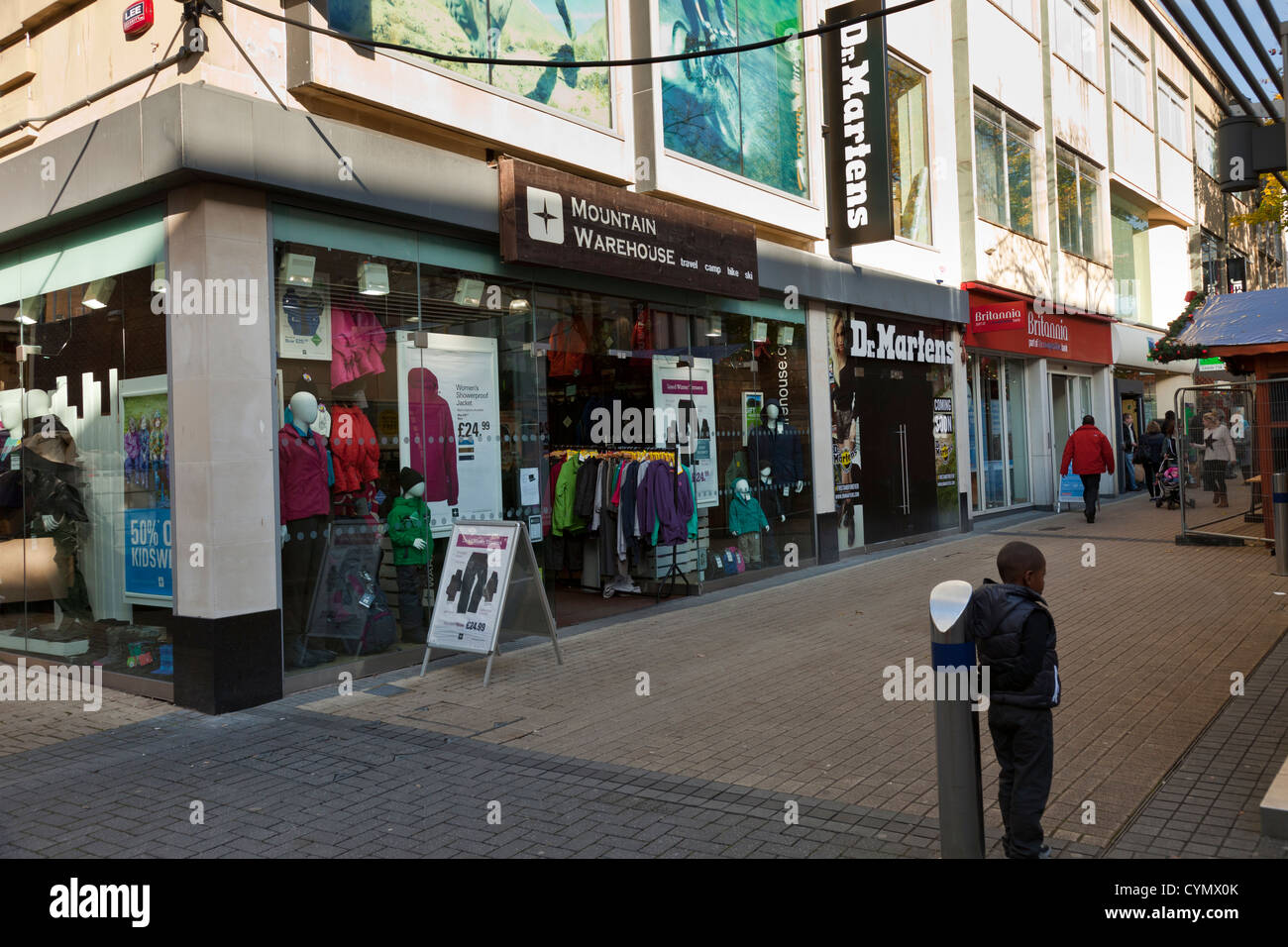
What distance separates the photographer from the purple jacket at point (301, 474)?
757 cm

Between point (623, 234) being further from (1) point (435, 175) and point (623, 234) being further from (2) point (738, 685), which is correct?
(2) point (738, 685)

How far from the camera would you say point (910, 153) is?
16.6 meters

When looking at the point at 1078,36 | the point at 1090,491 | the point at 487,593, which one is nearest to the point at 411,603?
the point at 487,593

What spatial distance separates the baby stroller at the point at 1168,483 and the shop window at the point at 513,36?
14.9 meters

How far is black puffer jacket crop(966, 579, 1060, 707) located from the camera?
389 centimetres

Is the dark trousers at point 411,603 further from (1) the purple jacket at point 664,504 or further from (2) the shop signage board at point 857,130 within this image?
(2) the shop signage board at point 857,130

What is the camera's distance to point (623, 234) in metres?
10.2

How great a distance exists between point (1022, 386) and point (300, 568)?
57.8 feet

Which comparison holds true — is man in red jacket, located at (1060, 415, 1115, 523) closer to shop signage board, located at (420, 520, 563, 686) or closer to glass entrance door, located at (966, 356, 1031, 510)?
glass entrance door, located at (966, 356, 1031, 510)

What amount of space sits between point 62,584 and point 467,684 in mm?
3646

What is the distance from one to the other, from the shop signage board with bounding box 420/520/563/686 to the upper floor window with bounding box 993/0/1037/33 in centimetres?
1710

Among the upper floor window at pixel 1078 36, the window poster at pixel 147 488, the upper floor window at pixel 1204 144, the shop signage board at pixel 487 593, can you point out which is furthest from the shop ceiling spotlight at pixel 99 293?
the upper floor window at pixel 1204 144

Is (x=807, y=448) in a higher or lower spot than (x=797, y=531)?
higher
